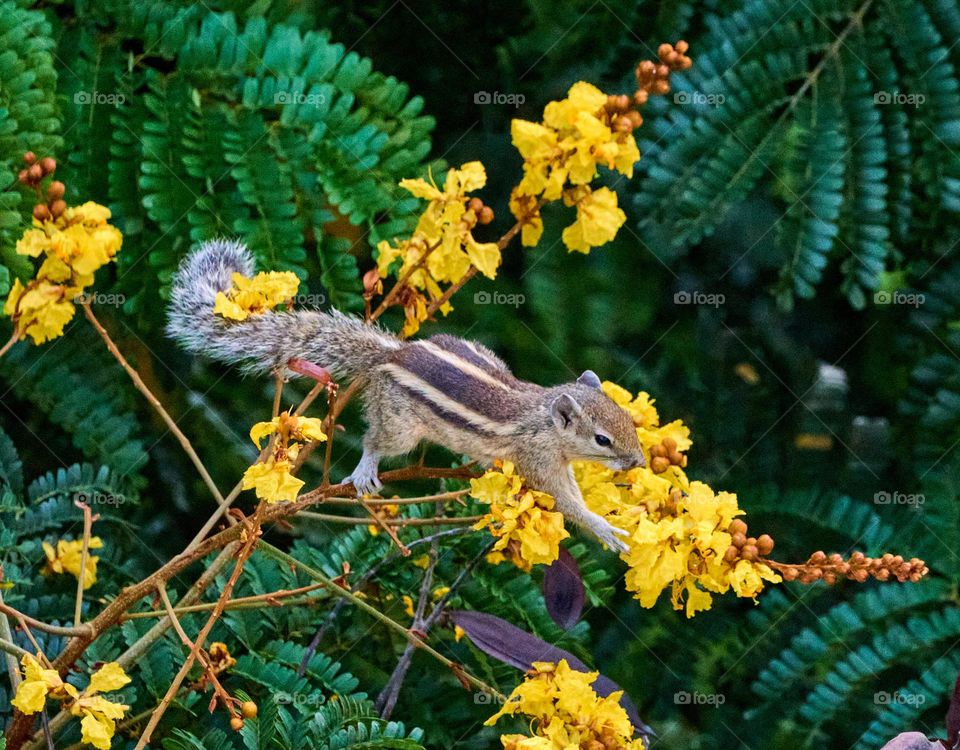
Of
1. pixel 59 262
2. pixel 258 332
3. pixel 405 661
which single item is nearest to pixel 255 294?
pixel 258 332

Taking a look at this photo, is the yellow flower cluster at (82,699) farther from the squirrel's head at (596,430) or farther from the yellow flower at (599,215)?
the yellow flower at (599,215)

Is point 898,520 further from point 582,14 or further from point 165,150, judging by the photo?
point 165,150
